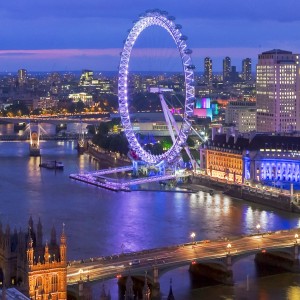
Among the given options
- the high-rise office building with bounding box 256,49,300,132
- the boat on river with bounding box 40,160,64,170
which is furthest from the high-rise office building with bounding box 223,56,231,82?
the boat on river with bounding box 40,160,64,170

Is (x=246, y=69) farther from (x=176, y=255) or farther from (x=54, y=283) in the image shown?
(x=54, y=283)

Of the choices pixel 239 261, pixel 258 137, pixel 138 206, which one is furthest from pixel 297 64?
pixel 239 261

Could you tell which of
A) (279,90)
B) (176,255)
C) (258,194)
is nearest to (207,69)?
(279,90)

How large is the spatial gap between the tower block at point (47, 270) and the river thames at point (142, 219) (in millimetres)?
2356

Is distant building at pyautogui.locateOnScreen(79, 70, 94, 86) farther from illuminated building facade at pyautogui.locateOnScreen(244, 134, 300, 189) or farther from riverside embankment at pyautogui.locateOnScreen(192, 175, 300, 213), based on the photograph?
riverside embankment at pyautogui.locateOnScreen(192, 175, 300, 213)

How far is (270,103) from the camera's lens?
4188cm

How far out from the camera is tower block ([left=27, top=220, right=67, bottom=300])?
34.8 feet

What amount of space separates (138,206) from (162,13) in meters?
7.02

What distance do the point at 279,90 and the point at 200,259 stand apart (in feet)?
93.4

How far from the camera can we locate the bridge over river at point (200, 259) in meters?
13.2

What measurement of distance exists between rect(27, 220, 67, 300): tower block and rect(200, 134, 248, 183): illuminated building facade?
1579 cm

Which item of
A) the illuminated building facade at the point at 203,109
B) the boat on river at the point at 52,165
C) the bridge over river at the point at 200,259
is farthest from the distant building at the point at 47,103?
the bridge over river at the point at 200,259

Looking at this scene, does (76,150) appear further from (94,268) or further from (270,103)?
(94,268)

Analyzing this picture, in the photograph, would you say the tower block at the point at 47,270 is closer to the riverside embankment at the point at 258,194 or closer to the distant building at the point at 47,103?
the riverside embankment at the point at 258,194
